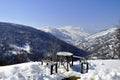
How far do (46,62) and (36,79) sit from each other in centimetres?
1122

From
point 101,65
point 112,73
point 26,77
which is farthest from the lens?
point 101,65

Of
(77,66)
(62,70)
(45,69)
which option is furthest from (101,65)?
(45,69)

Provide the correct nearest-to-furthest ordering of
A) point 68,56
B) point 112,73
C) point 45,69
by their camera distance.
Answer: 1. point 112,73
2. point 45,69
3. point 68,56

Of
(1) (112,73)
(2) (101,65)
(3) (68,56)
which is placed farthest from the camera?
(2) (101,65)

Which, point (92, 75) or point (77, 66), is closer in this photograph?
point (92, 75)

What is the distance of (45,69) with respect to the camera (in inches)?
1179

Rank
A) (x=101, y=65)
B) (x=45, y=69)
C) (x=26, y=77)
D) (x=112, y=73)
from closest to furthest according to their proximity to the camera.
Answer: (x=112, y=73) < (x=26, y=77) < (x=45, y=69) < (x=101, y=65)

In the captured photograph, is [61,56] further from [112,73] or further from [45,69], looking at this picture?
[112,73]

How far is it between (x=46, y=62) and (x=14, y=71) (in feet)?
34.5

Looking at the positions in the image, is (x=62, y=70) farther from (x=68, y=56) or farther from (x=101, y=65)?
(x=101, y=65)

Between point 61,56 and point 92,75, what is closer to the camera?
point 92,75

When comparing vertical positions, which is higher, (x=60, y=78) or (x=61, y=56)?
(x=61, y=56)

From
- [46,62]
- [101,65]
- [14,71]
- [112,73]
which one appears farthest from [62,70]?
[112,73]

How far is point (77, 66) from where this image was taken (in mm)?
35938
